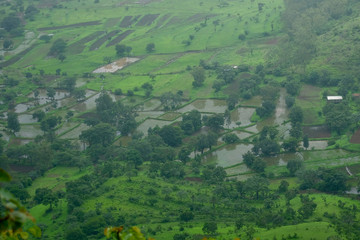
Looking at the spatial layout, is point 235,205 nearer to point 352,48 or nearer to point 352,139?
point 352,139

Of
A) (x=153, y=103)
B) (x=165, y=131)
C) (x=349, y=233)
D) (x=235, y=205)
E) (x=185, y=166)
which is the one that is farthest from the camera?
(x=153, y=103)

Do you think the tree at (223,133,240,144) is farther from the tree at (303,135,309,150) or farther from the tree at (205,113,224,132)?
the tree at (303,135,309,150)

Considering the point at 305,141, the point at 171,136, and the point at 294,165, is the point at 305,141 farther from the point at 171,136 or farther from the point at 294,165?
the point at 171,136

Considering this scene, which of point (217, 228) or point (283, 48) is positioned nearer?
point (217, 228)

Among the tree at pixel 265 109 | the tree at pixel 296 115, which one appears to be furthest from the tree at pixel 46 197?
the tree at pixel 296 115

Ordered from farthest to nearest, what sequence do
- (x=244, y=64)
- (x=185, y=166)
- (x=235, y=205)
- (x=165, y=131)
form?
(x=244, y=64) < (x=165, y=131) < (x=185, y=166) < (x=235, y=205)

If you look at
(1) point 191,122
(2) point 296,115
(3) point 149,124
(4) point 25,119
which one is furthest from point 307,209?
(4) point 25,119

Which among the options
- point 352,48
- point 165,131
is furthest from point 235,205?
point 352,48
